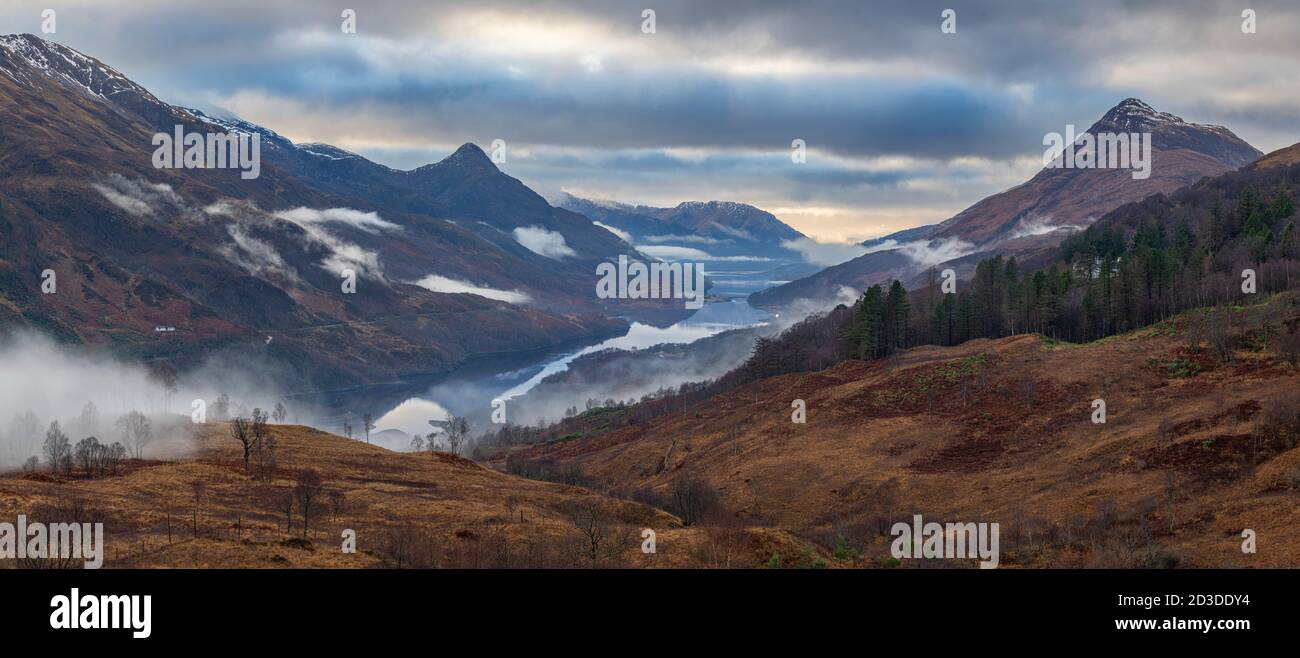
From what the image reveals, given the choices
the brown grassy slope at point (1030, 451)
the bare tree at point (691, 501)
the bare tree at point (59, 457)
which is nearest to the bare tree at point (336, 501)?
the bare tree at point (691, 501)

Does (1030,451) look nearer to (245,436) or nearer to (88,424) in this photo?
(245,436)

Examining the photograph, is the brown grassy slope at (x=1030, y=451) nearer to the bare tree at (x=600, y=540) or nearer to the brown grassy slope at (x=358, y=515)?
the bare tree at (x=600, y=540)

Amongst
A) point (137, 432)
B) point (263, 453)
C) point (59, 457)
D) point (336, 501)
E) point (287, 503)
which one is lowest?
point (336, 501)

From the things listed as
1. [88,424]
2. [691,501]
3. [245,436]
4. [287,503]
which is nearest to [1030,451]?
[691,501]

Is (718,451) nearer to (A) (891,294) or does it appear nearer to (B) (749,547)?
(A) (891,294)

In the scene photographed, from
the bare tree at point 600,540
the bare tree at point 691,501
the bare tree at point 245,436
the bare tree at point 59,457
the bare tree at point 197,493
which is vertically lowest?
the bare tree at point 691,501
